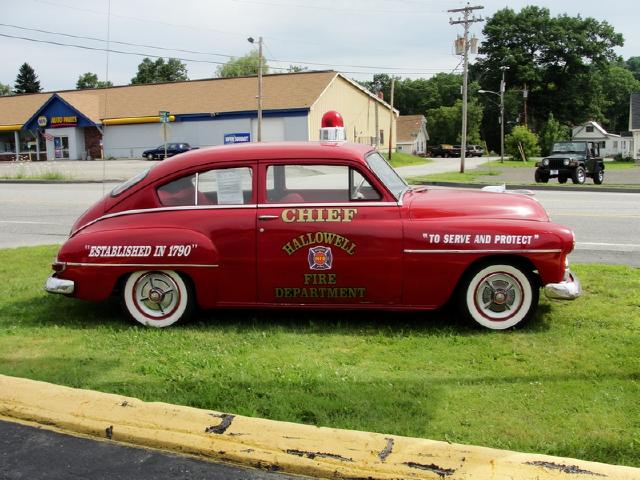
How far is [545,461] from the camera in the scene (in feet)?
9.86

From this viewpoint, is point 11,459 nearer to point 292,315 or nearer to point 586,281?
point 292,315

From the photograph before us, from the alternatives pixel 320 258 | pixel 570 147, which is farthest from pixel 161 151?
pixel 320 258

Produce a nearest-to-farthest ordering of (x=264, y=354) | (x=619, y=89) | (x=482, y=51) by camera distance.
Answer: (x=264, y=354)
(x=482, y=51)
(x=619, y=89)

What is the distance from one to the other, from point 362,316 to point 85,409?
2552 mm

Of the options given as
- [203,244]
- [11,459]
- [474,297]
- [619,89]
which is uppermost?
[619,89]

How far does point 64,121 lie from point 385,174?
54936 millimetres

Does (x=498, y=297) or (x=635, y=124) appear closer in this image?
(x=498, y=297)

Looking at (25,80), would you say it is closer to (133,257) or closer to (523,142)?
(523,142)

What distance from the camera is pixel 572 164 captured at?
2491cm

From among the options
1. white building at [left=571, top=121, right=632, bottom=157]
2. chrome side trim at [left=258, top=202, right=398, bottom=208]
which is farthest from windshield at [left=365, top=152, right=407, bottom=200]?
white building at [left=571, top=121, right=632, bottom=157]

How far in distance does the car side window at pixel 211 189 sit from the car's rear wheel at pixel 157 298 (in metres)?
0.62

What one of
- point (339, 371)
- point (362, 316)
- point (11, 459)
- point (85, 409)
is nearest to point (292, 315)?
point (362, 316)

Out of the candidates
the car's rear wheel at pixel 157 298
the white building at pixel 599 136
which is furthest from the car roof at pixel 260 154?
the white building at pixel 599 136

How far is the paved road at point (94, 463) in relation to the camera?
123 inches
